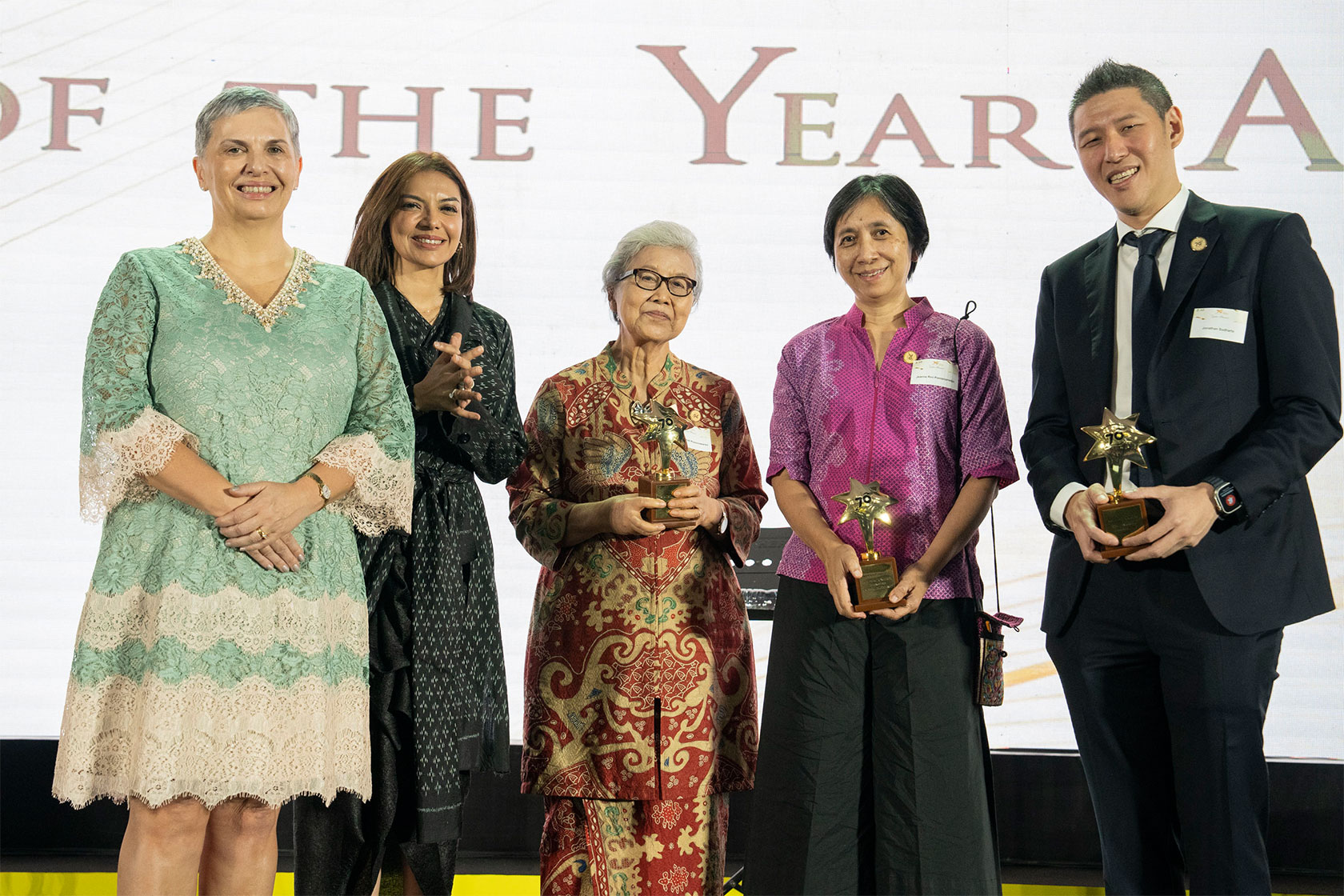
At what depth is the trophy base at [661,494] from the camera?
215 cm

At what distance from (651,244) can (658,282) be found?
10 centimetres

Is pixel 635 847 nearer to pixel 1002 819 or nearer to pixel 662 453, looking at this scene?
pixel 662 453

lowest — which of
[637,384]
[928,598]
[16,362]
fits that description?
[928,598]

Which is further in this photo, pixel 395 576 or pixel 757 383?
pixel 757 383

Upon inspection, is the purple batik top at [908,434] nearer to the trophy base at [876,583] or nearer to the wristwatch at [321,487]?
the trophy base at [876,583]

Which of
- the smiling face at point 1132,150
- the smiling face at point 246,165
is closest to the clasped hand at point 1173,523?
the smiling face at point 1132,150

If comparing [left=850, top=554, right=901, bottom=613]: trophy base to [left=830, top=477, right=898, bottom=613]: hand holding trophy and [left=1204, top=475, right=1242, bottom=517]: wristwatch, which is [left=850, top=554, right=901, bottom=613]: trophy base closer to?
[left=830, top=477, right=898, bottom=613]: hand holding trophy


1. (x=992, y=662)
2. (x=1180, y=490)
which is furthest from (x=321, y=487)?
(x=1180, y=490)

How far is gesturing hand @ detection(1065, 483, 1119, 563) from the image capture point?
1.93 metres

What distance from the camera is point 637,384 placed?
8.03 feet

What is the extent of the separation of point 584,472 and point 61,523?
90.7 inches

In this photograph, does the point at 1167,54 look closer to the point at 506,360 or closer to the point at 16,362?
the point at 506,360

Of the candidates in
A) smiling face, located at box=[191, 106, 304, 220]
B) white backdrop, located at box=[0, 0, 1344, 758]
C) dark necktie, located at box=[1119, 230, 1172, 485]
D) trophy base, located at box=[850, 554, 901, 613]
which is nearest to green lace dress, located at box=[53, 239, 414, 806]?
smiling face, located at box=[191, 106, 304, 220]

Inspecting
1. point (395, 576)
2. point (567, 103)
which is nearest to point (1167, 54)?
point (567, 103)
